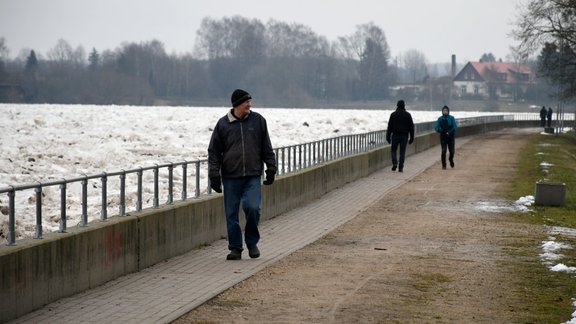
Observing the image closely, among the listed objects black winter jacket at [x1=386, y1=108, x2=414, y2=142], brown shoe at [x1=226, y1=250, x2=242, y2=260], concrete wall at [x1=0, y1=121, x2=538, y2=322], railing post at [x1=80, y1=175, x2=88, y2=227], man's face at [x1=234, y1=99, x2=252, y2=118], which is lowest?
brown shoe at [x1=226, y1=250, x2=242, y2=260]

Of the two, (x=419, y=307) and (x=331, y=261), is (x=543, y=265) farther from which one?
(x=419, y=307)

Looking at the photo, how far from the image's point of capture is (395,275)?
1454 centimetres

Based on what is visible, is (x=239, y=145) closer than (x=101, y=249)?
No

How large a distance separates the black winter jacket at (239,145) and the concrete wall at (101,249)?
1052 millimetres

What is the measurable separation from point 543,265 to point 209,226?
467 centimetres

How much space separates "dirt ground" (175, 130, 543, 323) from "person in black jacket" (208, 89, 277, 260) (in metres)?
0.85

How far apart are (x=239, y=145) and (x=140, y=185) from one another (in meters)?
1.37

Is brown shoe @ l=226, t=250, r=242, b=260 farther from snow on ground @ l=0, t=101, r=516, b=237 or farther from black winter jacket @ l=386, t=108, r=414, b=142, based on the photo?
black winter jacket @ l=386, t=108, r=414, b=142

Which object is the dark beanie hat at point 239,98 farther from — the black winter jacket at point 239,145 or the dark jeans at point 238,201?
the dark jeans at point 238,201

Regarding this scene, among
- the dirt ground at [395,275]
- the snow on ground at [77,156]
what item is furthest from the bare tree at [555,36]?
the dirt ground at [395,275]

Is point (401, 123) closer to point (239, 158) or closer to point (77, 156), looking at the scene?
point (77, 156)

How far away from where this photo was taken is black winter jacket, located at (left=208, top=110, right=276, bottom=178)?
50.3ft

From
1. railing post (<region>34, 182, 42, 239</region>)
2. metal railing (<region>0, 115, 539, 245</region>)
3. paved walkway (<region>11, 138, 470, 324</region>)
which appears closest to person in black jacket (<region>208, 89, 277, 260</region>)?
paved walkway (<region>11, 138, 470, 324</region>)

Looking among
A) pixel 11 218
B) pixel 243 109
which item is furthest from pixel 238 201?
pixel 11 218
